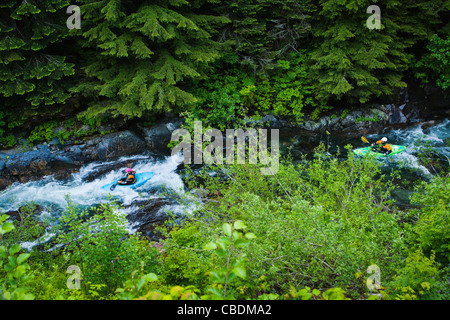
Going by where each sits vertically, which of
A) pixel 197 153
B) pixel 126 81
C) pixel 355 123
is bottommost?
pixel 197 153

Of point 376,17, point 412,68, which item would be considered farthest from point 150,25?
point 412,68

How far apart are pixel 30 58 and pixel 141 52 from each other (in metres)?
4.05

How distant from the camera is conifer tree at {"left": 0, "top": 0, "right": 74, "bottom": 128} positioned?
28.8 ft

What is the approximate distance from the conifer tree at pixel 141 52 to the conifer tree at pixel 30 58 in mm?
816

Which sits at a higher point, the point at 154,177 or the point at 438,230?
the point at 154,177

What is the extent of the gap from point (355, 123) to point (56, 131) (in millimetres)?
12667

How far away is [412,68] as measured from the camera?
12688 mm

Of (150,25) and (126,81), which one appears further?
(126,81)

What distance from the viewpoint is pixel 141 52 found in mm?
8969

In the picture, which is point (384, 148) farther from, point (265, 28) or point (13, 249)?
point (13, 249)

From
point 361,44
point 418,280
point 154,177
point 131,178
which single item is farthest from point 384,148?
point 131,178
